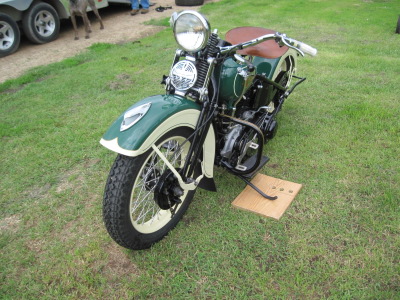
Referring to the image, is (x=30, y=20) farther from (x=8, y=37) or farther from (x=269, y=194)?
(x=269, y=194)

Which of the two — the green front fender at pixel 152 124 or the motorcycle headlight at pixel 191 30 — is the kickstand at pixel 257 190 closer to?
the green front fender at pixel 152 124

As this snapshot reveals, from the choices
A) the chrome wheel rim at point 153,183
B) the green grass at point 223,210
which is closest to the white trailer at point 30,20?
the green grass at point 223,210

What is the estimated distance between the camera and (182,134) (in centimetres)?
206

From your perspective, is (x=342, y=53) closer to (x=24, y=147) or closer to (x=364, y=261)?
(x=364, y=261)

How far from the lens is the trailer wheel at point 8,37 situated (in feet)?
19.7

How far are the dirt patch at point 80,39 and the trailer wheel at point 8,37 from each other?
4.6 inches

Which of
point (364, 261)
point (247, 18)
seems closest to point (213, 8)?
point (247, 18)

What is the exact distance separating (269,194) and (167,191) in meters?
0.93

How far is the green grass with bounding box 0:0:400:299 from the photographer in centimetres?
196

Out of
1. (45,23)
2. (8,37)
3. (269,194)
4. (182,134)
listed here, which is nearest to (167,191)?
(182,134)

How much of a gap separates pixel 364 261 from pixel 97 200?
1922 millimetres

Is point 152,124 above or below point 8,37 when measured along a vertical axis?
above

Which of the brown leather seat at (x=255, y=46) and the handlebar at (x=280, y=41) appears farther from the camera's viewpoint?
the brown leather seat at (x=255, y=46)

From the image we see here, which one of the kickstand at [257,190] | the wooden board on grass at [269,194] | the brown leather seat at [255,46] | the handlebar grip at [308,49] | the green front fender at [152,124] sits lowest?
the wooden board on grass at [269,194]
